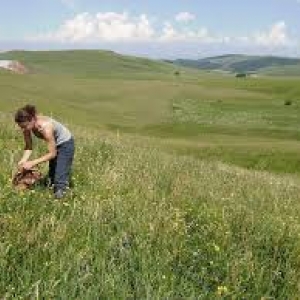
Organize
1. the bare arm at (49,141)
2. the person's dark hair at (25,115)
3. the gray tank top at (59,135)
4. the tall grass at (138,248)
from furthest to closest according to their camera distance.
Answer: the gray tank top at (59,135) → the bare arm at (49,141) → the person's dark hair at (25,115) → the tall grass at (138,248)

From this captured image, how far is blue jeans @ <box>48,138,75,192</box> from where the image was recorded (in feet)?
30.8

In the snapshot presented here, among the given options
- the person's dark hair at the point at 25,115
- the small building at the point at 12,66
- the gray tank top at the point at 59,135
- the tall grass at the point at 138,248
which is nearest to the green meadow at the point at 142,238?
the tall grass at the point at 138,248

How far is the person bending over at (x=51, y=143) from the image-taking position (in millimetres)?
9062

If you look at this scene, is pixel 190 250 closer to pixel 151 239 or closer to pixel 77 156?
pixel 151 239

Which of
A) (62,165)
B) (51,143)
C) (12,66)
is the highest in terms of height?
(51,143)

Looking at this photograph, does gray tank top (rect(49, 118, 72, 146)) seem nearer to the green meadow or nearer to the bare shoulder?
the bare shoulder

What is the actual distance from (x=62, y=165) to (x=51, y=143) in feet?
1.56

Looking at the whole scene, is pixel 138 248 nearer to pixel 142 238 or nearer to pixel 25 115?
pixel 142 238

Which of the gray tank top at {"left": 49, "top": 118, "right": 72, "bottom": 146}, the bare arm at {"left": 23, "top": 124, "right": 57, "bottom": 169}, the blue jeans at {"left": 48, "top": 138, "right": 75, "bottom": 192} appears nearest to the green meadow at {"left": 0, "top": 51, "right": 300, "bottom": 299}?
the blue jeans at {"left": 48, "top": 138, "right": 75, "bottom": 192}

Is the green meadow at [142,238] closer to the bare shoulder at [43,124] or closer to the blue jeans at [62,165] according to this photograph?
the blue jeans at [62,165]

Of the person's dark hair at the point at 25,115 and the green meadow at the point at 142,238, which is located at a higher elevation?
the person's dark hair at the point at 25,115

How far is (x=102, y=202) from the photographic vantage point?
7.64m

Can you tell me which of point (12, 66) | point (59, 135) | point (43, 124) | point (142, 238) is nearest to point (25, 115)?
point (43, 124)

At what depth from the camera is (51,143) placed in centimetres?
938
